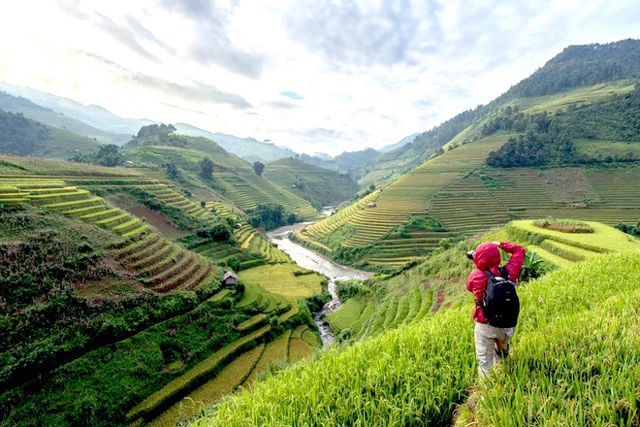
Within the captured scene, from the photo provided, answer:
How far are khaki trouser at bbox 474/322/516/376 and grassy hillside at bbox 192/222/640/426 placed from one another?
158 millimetres

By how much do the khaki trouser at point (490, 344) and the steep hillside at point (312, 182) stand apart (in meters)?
112

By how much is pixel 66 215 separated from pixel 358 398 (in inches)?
1004

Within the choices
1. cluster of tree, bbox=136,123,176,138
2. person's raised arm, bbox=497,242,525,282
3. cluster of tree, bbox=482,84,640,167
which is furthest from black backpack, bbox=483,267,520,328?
cluster of tree, bbox=136,123,176,138

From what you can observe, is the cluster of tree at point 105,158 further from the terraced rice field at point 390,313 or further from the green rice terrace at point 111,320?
the terraced rice field at point 390,313

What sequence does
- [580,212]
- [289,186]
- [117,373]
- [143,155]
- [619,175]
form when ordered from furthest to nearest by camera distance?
[289,186] → [143,155] → [619,175] → [580,212] → [117,373]

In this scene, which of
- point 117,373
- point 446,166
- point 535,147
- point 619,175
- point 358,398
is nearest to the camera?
point 358,398

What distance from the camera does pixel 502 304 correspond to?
3.59m

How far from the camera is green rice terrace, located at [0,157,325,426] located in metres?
13.0

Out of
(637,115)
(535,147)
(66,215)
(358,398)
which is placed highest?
(637,115)

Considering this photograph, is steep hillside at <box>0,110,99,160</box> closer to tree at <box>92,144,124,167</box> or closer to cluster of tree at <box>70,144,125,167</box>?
cluster of tree at <box>70,144,125,167</box>

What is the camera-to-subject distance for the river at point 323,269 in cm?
2916

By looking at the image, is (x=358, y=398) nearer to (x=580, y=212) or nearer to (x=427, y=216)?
(x=427, y=216)

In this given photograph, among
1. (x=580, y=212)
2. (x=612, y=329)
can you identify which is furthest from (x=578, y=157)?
(x=612, y=329)

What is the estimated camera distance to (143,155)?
8425 cm
